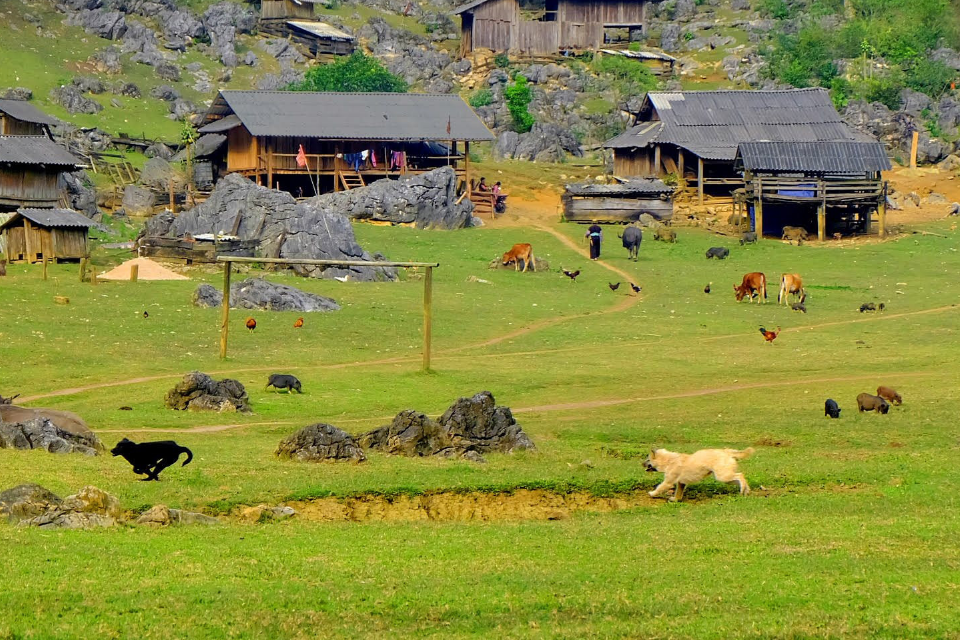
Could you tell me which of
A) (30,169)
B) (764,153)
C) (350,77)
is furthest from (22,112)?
(764,153)

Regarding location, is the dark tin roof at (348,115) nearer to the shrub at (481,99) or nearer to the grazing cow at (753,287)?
the shrub at (481,99)

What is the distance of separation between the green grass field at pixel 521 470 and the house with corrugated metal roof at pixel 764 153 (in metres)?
18.7

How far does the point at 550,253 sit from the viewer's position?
71.1m

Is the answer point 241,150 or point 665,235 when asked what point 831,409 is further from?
point 241,150

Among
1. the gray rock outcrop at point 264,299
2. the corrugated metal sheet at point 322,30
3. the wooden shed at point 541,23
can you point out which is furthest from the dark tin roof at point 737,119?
the gray rock outcrop at point 264,299

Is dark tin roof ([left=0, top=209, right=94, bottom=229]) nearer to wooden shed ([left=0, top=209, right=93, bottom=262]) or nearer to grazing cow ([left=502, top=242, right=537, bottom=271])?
wooden shed ([left=0, top=209, right=93, bottom=262])

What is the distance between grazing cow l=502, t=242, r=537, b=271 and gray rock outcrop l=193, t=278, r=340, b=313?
50.4ft

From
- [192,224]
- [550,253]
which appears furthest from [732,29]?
[192,224]

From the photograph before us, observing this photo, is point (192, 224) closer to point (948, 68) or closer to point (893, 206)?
point (893, 206)

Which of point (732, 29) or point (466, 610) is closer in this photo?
point (466, 610)

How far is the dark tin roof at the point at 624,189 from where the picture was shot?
81188 millimetres

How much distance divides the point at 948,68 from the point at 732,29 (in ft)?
74.6

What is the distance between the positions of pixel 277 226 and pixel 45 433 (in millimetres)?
41612

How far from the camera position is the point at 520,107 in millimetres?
104938
